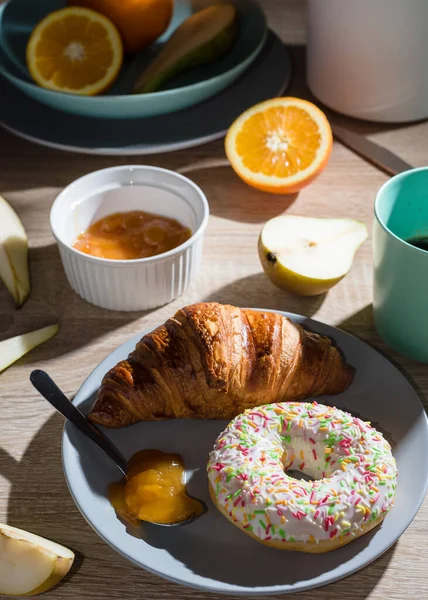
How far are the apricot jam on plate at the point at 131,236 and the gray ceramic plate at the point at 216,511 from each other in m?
0.18

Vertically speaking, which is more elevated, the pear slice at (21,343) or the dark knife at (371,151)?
the dark knife at (371,151)

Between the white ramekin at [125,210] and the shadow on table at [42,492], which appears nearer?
the shadow on table at [42,492]

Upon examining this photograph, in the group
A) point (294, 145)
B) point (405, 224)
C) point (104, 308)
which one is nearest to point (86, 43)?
point (294, 145)

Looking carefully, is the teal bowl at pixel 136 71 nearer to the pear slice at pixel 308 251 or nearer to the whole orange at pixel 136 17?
the whole orange at pixel 136 17

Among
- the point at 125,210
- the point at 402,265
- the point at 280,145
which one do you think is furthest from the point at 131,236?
the point at 402,265

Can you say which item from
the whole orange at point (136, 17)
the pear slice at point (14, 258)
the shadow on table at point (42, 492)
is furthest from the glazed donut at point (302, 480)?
the whole orange at point (136, 17)

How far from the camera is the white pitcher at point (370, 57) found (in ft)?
4.55

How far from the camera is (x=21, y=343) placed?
111cm

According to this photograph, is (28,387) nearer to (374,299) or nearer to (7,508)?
(7,508)

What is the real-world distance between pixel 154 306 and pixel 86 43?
617 millimetres

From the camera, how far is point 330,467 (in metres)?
0.88

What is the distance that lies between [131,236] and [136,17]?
0.58 meters

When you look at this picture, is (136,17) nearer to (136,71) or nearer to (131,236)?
(136,71)

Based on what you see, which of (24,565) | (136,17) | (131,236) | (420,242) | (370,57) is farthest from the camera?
(136,17)
